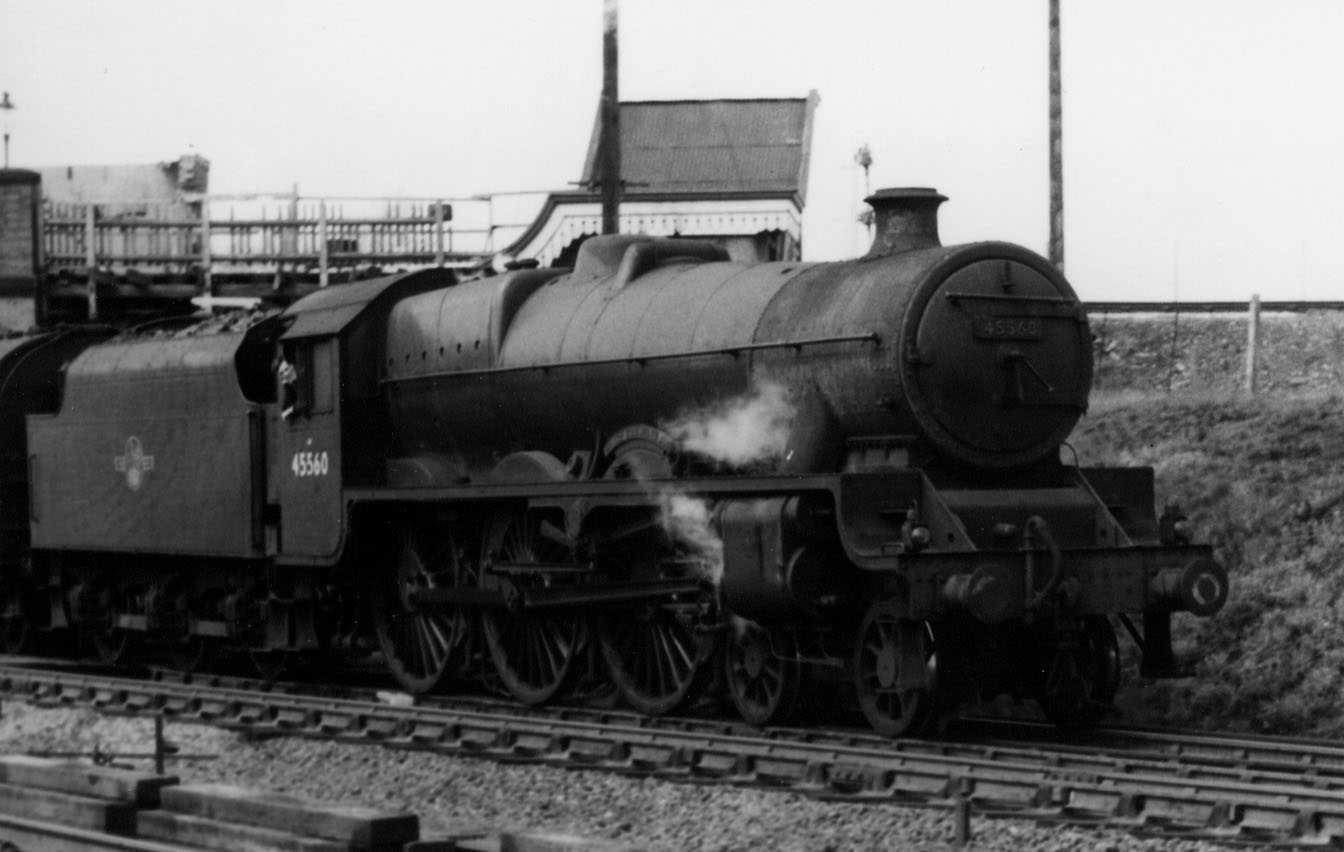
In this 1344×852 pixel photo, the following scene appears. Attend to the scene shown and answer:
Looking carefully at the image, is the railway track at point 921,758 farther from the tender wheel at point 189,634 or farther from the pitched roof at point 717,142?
the pitched roof at point 717,142

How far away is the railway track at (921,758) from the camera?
9.44 metres

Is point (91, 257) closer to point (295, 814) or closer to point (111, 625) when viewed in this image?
point (111, 625)

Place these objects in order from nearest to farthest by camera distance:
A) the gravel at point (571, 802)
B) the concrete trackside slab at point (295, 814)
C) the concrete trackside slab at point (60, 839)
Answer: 1. the concrete trackside slab at point (295, 814)
2. the concrete trackside slab at point (60, 839)
3. the gravel at point (571, 802)

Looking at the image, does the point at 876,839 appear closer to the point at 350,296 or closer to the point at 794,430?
the point at 794,430

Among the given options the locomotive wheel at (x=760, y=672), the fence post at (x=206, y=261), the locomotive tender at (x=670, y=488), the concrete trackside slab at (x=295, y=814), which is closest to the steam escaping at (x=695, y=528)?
the locomotive tender at (x=670, y=488)

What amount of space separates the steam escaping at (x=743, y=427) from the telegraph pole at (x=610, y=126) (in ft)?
27.5

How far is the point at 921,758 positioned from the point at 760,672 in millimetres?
2282

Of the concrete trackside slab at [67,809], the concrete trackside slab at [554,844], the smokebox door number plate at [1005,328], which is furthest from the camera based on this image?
the smokebox door number plate at [1005,328]

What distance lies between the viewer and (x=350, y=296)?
17.2 meters

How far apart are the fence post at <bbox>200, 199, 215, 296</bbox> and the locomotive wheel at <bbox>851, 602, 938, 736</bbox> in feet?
75.1

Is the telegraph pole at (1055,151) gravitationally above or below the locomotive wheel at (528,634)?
above

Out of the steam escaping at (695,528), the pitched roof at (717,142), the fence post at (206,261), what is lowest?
the steam escaping at (695,528)

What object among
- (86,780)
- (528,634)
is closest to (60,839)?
(86,780)

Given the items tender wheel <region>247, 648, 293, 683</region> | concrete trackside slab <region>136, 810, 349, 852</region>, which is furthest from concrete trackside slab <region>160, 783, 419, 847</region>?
tender wheel <region>247, 648, 293, 683</region>
